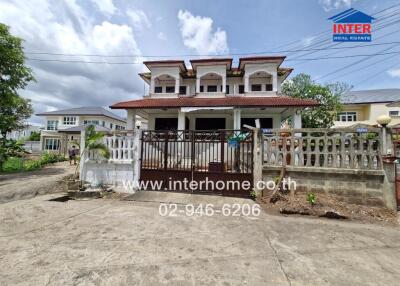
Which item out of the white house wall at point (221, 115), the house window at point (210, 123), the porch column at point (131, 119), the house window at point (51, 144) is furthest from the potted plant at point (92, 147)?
the house window at point (51, 144)

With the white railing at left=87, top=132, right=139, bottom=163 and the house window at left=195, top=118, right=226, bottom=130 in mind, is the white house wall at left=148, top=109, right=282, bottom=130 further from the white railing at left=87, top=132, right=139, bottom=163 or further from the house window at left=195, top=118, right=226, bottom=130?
the white railing at left=87, top=132, right=139, bottom=163

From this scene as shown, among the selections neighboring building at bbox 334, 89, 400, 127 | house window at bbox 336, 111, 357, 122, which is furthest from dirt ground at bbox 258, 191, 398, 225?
house window at bbox 336, 111, 357, 122

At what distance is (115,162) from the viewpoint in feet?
22.6

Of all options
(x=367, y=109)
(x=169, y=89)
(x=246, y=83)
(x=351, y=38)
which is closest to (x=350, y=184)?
(x=351, y=38)

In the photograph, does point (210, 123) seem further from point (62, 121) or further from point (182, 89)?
point (62, 121)

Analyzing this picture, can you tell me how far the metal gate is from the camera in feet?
20.7

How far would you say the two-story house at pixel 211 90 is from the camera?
45.2 ft

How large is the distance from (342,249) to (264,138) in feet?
11.4

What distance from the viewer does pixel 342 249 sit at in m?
3.30

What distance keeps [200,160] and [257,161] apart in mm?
1920

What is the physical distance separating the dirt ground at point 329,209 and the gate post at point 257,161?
0.60 m

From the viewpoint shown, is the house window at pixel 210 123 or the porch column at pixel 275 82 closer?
the porch column at pixel 275 82

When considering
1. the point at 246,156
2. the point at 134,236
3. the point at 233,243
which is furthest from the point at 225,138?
the point at 134,236

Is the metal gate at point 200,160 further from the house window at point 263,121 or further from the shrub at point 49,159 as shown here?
the shrub at point 49,159
